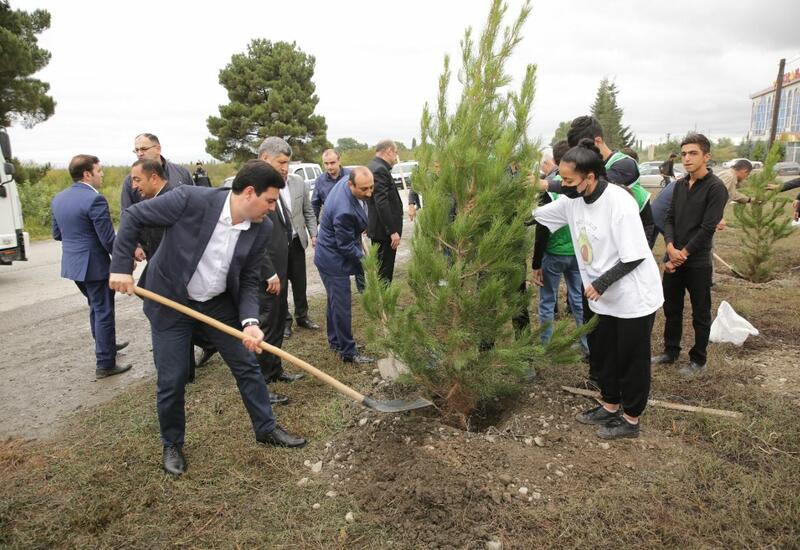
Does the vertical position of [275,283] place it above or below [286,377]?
above

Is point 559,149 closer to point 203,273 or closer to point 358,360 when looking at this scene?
point 358,360

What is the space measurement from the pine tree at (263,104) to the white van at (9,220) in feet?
63.5

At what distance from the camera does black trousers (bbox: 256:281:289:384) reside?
3984 millimetres

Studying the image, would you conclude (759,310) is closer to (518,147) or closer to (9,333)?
(518,147)

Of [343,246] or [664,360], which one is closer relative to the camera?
[664,360]

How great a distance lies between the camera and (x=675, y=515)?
238 centimetres

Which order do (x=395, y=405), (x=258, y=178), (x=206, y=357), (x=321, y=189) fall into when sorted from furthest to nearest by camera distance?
(x=321, y=189) < (x=206, y=357) < (x=395, y=405) < (x=258, y=178)

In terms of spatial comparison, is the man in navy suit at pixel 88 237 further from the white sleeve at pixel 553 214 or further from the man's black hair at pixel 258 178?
the white sleeve at pixel 553 214

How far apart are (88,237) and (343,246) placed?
217 centimetres

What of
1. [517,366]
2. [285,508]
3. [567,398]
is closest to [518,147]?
[517,366]

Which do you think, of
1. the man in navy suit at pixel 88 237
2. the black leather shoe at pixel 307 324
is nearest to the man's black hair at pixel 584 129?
the black leather shoe at pixel 307 324

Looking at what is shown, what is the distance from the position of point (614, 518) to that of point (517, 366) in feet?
2.95

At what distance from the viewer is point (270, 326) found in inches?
158

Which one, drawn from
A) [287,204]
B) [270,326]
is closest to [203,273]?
[270,326]
